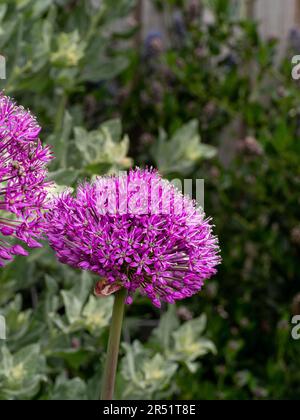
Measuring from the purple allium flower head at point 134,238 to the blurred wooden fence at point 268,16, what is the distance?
148cm

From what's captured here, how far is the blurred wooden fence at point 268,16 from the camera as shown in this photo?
201 centimetres

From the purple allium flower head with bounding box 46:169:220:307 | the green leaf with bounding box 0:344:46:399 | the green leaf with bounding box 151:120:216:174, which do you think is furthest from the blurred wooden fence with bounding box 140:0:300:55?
the purple allium flower head with bounding box 46:169:220:307

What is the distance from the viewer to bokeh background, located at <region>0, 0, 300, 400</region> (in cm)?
123

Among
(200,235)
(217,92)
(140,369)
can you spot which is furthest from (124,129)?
(200,235)

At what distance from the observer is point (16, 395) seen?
106 centimetres

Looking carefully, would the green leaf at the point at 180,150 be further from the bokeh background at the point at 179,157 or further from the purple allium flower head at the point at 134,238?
the purple allium flower head at the point at 134,238

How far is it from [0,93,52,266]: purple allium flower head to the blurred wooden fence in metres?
1.49

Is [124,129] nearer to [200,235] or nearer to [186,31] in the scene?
[186,31]

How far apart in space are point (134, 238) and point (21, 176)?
11 cm

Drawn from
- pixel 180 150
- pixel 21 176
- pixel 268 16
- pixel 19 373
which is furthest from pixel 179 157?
pixel 21 176

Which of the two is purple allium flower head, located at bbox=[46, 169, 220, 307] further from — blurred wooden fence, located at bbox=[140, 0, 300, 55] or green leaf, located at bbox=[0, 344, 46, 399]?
blurred wooden fence, located at bbox=[140, 0, 300, 55]

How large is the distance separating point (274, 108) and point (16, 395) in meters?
1.11

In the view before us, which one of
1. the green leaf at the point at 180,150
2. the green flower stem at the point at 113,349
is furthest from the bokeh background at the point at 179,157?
the green flower stem at the point at 113,349

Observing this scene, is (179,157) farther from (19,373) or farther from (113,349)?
(113,349)
